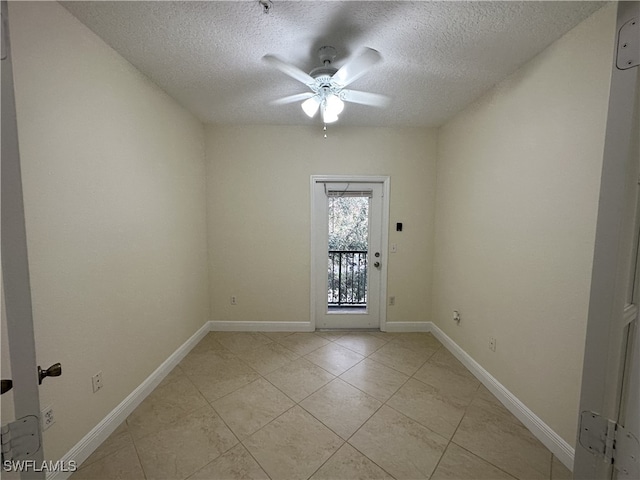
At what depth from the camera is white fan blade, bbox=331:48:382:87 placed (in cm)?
136

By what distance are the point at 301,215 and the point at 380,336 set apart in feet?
5.91

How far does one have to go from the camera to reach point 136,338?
1921 millimetres

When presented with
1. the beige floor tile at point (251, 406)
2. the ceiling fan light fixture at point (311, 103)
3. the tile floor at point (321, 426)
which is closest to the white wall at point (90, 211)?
→ the tile floor at point (321, 426)

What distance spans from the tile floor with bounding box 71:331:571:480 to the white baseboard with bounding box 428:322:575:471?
A: 0.17ft

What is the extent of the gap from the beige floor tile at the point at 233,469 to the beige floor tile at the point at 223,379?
57cm

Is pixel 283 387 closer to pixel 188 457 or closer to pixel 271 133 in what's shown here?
pixel 188 457

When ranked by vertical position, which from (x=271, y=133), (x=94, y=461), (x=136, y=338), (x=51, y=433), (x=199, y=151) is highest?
(x=271, y=133)

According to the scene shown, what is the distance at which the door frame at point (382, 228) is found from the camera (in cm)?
304

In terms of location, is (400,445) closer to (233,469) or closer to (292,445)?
(292,445)

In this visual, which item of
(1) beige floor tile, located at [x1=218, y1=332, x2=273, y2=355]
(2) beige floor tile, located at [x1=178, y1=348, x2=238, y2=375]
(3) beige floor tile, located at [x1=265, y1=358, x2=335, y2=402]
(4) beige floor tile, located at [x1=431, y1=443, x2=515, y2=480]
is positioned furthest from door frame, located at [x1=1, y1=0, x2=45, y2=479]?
(1) beige floor tile, located at [x1=218, y1=332, x2=273, y2=355]

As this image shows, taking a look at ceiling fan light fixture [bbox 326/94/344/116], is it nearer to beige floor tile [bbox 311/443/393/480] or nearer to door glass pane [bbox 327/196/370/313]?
door glass pane [bbox 327/196/370/313]

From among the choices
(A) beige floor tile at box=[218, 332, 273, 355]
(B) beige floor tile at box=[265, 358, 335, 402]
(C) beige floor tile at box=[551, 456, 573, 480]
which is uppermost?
(C) beige floor tile at box=[551, 456, 573, 480]

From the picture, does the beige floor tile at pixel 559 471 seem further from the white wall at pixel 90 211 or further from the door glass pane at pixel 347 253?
the white wall at pixel 90 211

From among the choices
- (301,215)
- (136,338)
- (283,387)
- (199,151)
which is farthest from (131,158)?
(283,387)
